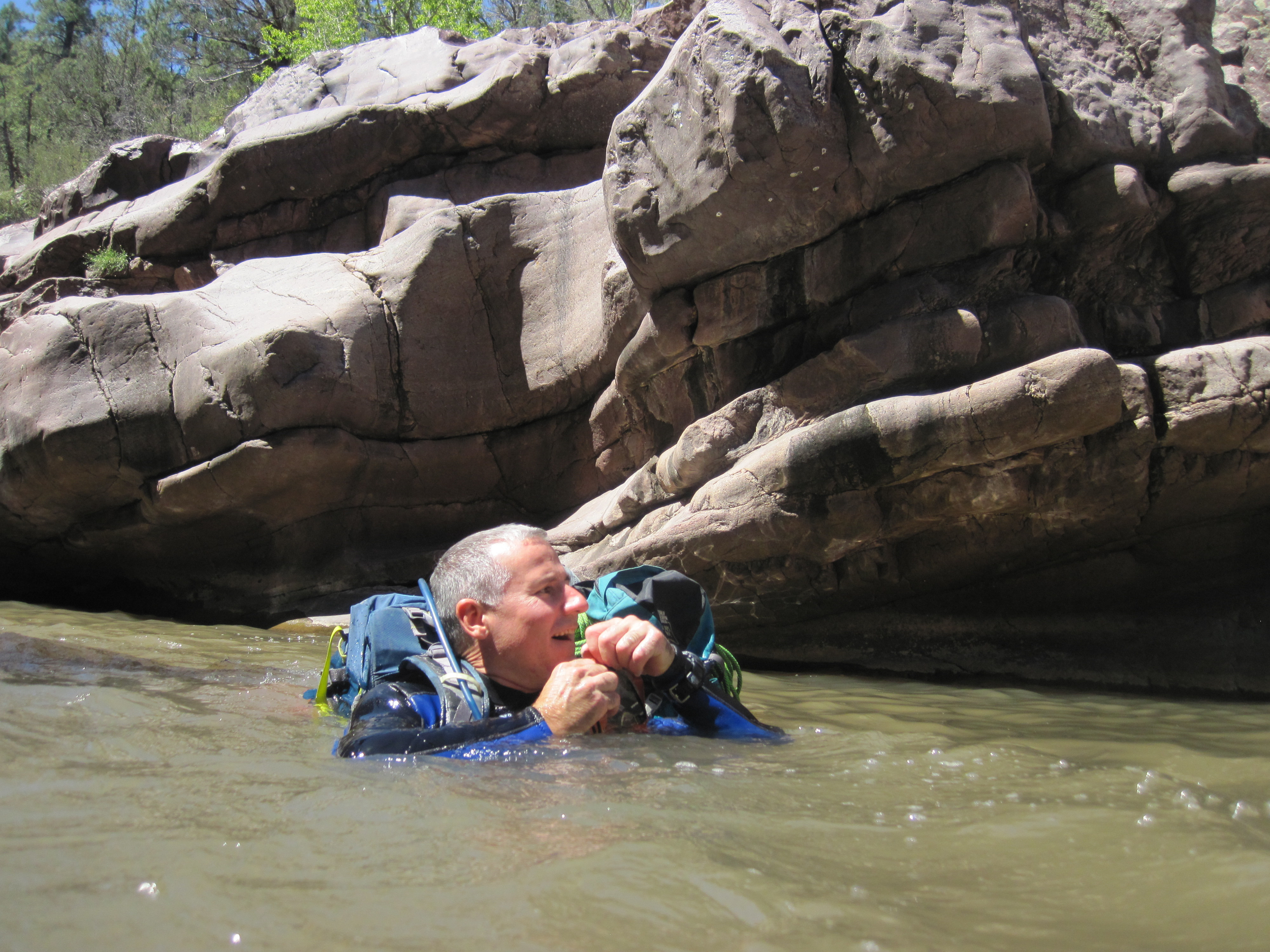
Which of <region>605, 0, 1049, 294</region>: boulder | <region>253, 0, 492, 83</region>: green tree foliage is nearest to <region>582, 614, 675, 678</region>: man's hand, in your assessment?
<region>605, 0, 1049, 294</region>: boulder

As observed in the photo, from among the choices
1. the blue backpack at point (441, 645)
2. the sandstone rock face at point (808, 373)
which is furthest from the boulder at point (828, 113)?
the blue backpack at point (441, 645)

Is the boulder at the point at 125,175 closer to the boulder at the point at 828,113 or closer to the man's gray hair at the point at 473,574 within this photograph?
the boulder at the point at 828,113

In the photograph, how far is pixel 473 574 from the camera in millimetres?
2750

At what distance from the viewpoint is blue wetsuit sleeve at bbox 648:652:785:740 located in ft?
8.94

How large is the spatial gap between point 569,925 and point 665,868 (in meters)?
0.27

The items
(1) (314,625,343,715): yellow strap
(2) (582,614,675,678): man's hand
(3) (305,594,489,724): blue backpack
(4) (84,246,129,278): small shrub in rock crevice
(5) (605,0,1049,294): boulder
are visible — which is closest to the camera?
(2) (582,614,675,678): man's hand

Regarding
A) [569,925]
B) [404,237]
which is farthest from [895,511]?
[404,237]

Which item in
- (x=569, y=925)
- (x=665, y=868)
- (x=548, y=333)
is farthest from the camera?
(x=548, y=333)

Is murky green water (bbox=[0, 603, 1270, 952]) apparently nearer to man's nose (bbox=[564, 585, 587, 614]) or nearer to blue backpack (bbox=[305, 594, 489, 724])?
blue backpack (bbox=[305, 594, 489, 724])

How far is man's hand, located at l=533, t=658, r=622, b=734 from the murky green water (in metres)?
0.08

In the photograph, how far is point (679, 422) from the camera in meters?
6.55

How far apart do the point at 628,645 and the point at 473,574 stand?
0.52 metres

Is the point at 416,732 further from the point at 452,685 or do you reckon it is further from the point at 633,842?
the point at 633,842

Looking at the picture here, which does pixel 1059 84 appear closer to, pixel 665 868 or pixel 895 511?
pixel 895 511
